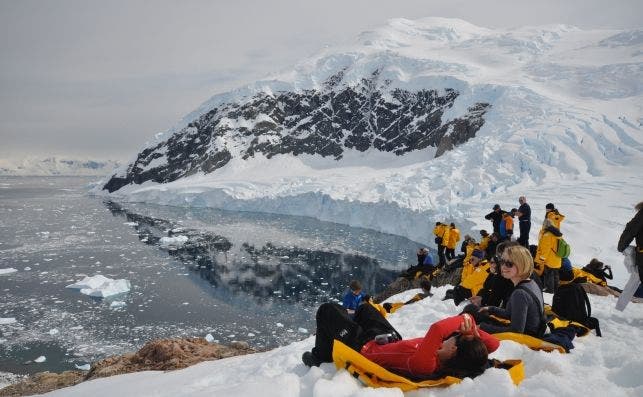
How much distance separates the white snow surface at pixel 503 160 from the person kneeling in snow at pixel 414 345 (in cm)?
1426

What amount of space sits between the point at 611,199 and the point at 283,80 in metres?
65.3

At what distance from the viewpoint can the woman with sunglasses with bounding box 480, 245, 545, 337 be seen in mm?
3695

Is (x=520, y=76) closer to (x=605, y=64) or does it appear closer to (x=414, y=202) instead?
(x=605, y=64)

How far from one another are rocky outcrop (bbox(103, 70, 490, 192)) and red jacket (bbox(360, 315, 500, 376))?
212 ft

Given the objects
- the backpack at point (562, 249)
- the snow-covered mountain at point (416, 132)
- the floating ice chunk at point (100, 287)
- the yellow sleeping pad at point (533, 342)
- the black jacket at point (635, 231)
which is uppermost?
the snow-covered mountain at point (416, 132)

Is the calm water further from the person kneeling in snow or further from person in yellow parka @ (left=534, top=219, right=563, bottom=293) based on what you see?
the person kneeling in snow

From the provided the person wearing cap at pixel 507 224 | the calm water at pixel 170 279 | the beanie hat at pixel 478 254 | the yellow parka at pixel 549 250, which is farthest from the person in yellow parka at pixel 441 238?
the yellow parka at pixel 549 250

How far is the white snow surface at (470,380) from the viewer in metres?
2.73

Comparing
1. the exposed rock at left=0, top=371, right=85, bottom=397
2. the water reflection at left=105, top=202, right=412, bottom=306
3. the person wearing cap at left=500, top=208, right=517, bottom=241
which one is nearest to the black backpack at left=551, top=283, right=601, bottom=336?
the person wearing cap at left=500, top=208, right=517, bottom=241

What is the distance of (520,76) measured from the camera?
5016 centimetres

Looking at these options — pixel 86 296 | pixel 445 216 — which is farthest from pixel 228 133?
pixel 86 296

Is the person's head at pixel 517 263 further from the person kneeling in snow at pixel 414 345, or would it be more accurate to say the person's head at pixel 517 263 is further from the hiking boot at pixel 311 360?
the hiking boot at pixel 311 360

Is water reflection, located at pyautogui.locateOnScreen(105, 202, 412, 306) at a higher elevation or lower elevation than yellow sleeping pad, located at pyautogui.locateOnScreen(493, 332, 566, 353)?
lower

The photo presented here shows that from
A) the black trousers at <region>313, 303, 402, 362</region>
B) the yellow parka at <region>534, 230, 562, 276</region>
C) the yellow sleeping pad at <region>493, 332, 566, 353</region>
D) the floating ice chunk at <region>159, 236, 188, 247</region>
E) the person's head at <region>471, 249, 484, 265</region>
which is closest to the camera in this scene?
the black trousers at <region>313, 303, 402, 362</region>
